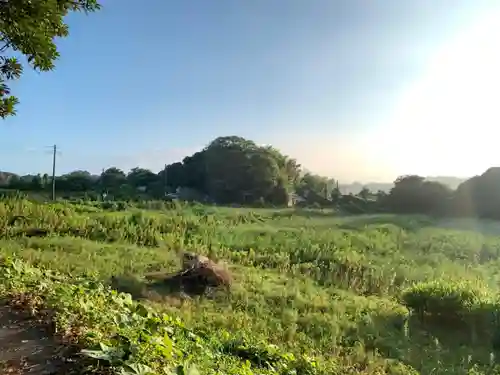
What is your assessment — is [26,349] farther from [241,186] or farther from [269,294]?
[241,186]

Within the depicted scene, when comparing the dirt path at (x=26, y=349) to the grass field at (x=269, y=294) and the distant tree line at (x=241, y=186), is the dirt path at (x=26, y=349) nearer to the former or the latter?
the grass field at (x=269, y=294)

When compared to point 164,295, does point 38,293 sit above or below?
above

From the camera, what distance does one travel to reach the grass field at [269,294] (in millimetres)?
4406

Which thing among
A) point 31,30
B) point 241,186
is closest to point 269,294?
point 31,30

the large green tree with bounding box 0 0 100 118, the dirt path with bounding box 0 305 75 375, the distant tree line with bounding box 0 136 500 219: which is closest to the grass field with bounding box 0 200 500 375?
the dirt path with bounding box 0 305 75 375

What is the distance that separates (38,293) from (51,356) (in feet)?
5.90

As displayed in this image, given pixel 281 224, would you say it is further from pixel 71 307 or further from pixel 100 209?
pixel 71 307

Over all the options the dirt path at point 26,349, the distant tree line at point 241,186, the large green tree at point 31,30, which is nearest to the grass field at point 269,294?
the dirt path at point 26,349

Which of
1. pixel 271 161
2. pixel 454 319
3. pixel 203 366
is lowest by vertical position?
pixel 454 319

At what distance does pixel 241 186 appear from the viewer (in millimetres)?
43719

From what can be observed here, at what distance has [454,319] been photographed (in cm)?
1154

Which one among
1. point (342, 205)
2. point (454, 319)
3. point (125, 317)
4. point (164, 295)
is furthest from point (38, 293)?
point (342, 205)

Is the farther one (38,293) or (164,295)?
(164,295)

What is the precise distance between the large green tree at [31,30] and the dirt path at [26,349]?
2884 mm
